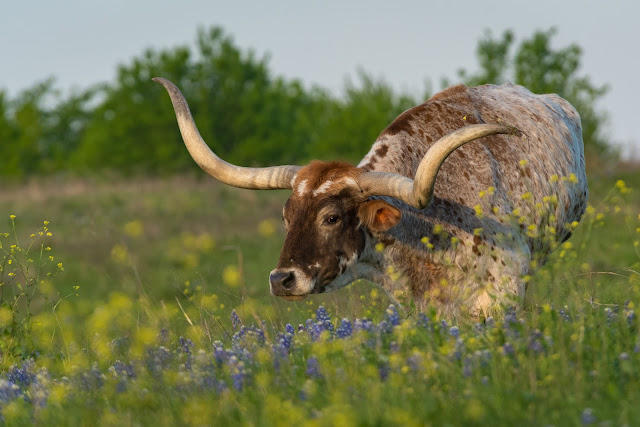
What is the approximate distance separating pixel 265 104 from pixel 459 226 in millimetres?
39334

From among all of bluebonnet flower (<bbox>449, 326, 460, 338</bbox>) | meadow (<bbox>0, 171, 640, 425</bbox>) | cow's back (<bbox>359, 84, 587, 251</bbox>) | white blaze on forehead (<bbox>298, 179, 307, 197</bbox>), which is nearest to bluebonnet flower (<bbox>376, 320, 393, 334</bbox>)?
meadow (<bbox>0, 171, 640, 425</bbox>)

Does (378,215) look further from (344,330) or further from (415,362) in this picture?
(415,362)

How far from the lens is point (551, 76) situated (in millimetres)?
29375

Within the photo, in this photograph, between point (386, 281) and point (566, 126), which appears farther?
point (566, 126)

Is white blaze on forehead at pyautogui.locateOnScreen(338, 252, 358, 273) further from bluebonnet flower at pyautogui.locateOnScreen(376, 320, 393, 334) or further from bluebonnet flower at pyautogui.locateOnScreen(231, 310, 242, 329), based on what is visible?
bluebonnet flower at pyautogui.locateOnScreen(376, 320, 393, 334)

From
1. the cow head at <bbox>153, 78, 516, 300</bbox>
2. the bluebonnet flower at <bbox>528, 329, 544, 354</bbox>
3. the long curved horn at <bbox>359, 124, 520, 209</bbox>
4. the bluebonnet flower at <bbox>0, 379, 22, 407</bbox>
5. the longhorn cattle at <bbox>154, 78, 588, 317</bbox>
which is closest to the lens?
the bluebonnet flower at <bbox>528, 329, 544, 354</bbox>

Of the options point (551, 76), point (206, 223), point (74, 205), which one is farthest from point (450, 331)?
point (551, 76)

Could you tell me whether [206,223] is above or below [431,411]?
below

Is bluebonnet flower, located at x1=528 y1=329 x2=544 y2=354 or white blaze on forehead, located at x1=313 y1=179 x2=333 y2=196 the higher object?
white blaze on forehead, located at x1=313 y1=179 x2=333 y2=196

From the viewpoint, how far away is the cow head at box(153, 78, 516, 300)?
5.75 metres

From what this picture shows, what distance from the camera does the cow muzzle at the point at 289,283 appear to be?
5.70 metres

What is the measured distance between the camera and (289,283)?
5754 millimetres

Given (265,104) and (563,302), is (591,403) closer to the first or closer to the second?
(563,302)

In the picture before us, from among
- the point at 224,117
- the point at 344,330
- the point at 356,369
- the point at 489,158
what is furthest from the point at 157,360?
the point at 224,117
